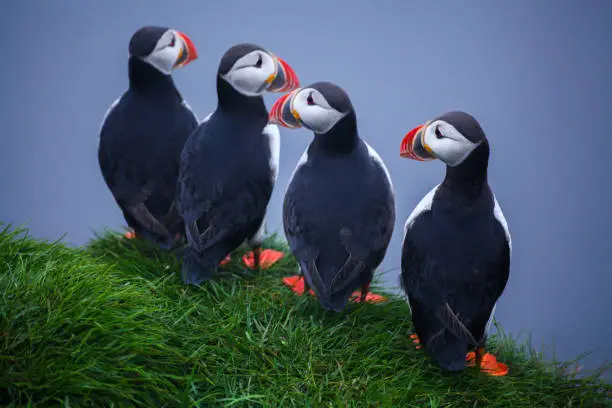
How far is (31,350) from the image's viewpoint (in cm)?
154

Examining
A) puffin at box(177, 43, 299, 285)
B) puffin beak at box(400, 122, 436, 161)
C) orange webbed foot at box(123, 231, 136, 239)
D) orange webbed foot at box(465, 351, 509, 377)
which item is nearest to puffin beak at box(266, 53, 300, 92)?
puffin at box(177, 43, 299, 285)

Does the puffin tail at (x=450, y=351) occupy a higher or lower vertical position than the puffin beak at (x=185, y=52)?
lower

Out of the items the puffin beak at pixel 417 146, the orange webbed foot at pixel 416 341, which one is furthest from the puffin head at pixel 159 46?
the orange webbed foot at pixel 416 341

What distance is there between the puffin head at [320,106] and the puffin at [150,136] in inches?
29.2

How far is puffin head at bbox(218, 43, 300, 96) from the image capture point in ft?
7.42

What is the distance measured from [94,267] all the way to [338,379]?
978 mm

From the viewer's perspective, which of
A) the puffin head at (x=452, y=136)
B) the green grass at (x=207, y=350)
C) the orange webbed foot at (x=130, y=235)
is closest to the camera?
the green grass at (x=207, y=350)

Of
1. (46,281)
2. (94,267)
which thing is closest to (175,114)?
(94,267)

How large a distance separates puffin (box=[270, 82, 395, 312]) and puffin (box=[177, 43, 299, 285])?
0.22 meters

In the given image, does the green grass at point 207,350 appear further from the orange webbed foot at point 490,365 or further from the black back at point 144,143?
the black back at point 144,143

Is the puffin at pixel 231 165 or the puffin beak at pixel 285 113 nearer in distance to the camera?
the puffin beak at pixel 285 113

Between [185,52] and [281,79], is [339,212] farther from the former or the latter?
[185,52]

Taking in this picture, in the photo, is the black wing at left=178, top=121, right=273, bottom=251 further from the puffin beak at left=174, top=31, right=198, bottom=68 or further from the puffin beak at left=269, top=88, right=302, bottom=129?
the puffin beak at left=174, top=31, right=198, bottom=68

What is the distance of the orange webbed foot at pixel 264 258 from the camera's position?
A: 264cm
